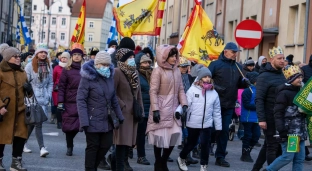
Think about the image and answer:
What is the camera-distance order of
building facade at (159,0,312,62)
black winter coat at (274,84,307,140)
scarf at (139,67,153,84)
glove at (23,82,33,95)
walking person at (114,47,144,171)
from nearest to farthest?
black winter coat at (274,84,307,140) < walking person at (114,47,144,171) < glove at (23,82,33,95) < scarf at (139,67,153,84) < building facade at (159,0,312,62)

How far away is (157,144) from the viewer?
10797mm

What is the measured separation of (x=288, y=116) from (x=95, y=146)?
96.2 inches

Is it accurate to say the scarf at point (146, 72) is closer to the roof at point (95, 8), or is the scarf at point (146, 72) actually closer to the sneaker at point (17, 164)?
the sneaker at point (17, 164)

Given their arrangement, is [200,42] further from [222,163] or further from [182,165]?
[182,165]

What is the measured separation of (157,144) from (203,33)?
6110mm

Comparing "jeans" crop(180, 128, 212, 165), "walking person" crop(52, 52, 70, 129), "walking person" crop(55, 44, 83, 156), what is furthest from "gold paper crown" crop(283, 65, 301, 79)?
"walking person" crop(52, 52, 70, 129)

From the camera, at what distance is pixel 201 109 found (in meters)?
11.7

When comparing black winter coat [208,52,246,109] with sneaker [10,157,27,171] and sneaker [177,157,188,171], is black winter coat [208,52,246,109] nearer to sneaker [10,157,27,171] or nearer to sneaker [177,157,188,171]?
sneaker [177,157,188,171]

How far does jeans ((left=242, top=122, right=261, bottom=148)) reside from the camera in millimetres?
13797

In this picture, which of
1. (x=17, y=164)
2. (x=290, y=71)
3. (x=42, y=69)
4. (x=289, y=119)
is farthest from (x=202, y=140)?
(x=42, y=69)

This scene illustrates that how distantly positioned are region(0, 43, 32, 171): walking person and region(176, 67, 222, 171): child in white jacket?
2429mm

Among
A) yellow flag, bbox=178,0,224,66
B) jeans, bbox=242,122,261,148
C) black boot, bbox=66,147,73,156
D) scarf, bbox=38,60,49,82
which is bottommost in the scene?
black boot, bbox=66,147,73,156

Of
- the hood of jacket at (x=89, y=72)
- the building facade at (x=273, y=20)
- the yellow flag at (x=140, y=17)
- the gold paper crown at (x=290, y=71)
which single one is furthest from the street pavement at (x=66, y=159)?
the building facade at (x=273, y=20)

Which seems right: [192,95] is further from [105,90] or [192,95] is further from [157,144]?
[105,90]
